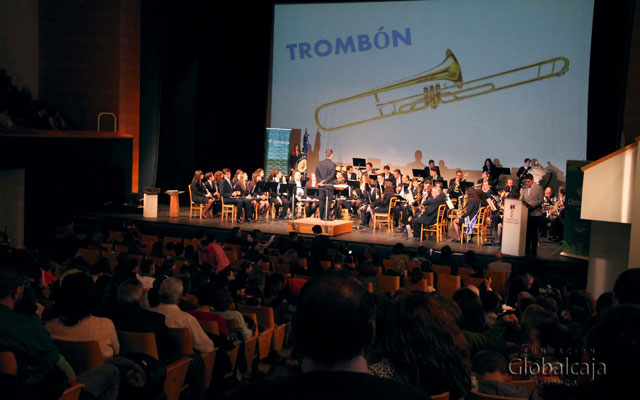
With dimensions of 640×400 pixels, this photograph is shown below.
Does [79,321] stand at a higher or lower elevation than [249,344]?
higher

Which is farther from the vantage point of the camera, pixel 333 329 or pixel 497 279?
pixel 497 279

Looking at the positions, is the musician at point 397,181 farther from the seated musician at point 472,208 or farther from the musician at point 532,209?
the musician at point 532,209

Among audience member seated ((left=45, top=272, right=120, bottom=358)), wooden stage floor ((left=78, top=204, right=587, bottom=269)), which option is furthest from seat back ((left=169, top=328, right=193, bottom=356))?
wooden stage floor ((left=78, top=204, right=587, bottom=269))

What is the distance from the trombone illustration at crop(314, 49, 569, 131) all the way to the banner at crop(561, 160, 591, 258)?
494cm

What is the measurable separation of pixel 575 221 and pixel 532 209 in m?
0.65

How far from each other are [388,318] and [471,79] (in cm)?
1307

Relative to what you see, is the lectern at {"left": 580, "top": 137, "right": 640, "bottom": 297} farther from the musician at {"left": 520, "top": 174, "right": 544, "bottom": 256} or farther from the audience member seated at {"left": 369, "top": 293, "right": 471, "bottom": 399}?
the audience member seated at {"left": 369, "top": 293, "right": 471, "bottom": 399}

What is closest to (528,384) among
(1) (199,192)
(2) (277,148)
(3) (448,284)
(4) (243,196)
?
(3) (448,284)

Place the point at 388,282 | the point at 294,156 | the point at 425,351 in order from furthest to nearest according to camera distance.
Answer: the point at 294,156, the point at 388,282, the point at 425,351

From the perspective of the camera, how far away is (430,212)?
36.2 ft

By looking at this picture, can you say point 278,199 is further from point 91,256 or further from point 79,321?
point 79,321

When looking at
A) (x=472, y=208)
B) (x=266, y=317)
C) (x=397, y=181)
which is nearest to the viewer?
(x=266, y=317)

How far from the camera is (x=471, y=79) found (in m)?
14.6

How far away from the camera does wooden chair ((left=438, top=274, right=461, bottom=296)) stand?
6727 millimetres
